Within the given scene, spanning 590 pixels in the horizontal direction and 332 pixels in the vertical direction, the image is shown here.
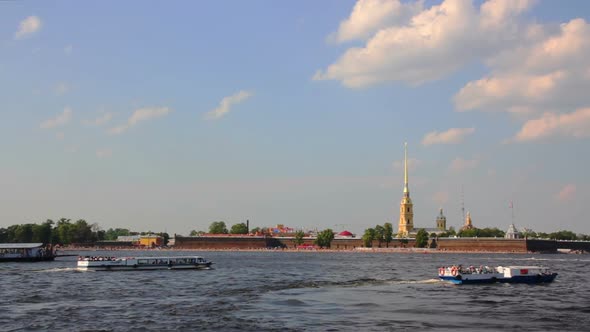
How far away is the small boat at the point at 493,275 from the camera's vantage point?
56.7 m

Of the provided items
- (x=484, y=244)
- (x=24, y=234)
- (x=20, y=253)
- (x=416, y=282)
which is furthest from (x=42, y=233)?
(x=416, y=282)

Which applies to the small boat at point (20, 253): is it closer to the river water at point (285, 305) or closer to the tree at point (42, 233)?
the river water at point (285, 305)

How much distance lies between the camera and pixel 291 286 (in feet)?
180

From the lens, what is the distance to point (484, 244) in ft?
631

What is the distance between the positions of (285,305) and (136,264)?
3885cm

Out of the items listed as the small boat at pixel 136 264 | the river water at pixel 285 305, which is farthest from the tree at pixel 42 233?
the river water at pixel 285 305

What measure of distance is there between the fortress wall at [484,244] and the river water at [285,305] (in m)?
129

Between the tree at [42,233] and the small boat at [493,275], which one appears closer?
the small boat at [493,275]

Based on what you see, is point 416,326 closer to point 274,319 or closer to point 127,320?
point 274,319

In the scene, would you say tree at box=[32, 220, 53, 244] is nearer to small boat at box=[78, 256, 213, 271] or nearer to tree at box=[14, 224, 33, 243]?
tree at box=[14, 224, 33, 243]

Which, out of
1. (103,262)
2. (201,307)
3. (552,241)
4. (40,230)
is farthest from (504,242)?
(201,307)

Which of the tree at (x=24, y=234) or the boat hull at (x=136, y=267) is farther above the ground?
the tree at (x=24, y=234)

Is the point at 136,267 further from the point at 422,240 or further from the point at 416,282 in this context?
the point at 422,240

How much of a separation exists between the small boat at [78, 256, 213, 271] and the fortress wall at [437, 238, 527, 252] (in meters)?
126
